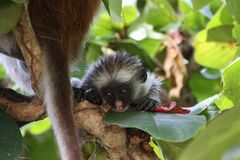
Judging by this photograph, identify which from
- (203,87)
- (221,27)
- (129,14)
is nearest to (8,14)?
(221,27)

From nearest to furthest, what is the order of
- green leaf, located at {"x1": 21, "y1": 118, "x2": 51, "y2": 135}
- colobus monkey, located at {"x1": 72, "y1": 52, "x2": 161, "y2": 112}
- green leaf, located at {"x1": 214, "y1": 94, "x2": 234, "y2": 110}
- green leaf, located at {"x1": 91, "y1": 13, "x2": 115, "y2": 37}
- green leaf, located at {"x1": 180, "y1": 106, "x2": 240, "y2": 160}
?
green leaf, located at {"x1": 180, "y1": 106, "x2": 240, "y2": 160} → green leaf, located at {"x1": 214, "y1": 94, "x2": 234, "y2": 110} → colobus monkey, located at {"x1": 72, "y1": 52, "x2": 161, "y2": 112} → green leaf, located at {"x1": 21, "y1": 118, "x2": 51, "y2": 135} → green leaf, located at {"x1": 91, "y1": 13, "x2": 115, "y2": 37}

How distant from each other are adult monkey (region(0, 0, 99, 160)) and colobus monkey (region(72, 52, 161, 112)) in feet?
0.47

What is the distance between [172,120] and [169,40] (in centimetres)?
162

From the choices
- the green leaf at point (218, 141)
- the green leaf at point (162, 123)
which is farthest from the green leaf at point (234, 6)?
the green leaf at point (218, 141)

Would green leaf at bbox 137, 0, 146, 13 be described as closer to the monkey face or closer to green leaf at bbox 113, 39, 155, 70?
green leaf at bbox 113, 39, 155, 70

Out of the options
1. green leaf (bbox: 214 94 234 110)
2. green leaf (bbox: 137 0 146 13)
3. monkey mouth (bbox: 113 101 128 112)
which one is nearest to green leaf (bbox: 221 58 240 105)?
green leaf (bbox: 214 94 234 110)

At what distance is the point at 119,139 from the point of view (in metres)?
1.57

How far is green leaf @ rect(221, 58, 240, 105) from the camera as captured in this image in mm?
1539

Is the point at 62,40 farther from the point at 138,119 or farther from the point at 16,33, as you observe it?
the point at 138,119

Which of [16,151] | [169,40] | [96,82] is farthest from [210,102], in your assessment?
[169,40]

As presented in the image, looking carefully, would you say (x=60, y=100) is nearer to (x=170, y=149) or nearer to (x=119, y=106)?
(x=119, y=106)

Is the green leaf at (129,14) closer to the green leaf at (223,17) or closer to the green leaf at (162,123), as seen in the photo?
the green leaf at (223,17)

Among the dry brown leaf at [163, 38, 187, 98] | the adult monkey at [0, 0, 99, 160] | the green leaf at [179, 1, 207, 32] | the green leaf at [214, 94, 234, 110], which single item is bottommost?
the dry brown leaf at [163, 38, 187, 98]

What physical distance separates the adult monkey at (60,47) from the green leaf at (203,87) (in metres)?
1.26
